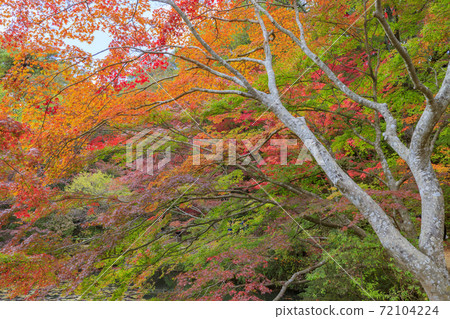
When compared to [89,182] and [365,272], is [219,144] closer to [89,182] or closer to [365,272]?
[365,272]

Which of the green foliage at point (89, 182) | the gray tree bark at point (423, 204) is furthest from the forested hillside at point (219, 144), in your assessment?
the green foliage at point (89, 182)

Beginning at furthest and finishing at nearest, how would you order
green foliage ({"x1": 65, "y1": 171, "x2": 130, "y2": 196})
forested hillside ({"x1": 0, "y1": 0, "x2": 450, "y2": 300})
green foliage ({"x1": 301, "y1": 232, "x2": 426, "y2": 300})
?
green foliage ({"x1": 65, "y1": 171, "x2": 130, "y2": 196}), green foliage ({"x1": 301, "y1": 232, "x2": 426, "y2": 300}), forested hillside ({"x1": 0, "y1": 0, "x2": 450, "y2": 300})

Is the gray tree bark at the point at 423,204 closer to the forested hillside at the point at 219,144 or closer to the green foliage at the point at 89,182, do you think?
the forested hillside at the point at 219,144

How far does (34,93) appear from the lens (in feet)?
11.7

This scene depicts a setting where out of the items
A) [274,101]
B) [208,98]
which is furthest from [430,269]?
[208,98]

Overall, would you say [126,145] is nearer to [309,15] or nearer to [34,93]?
[34,93]

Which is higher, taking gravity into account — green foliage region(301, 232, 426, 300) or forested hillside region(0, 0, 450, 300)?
forested hillside region(0, 0, 450, 300)

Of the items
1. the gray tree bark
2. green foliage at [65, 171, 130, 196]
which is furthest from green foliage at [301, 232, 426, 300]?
green foliage at [65, 171, 130, 196]

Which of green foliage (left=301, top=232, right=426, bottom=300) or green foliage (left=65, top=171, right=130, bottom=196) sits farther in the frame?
green foliage (left=65, top=171, right=130, bottom=196)

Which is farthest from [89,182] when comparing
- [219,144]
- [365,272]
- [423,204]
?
[423,204]

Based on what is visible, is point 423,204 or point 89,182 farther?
point 89,182

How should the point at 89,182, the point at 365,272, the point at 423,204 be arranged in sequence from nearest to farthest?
the point at 423,204
the point at 365,272
the point at 89,182

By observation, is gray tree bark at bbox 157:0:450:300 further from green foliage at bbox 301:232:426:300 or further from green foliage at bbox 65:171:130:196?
green foliage at bbox 65:171:130:196

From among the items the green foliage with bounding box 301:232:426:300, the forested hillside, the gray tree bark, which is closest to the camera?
the gray tree bark
